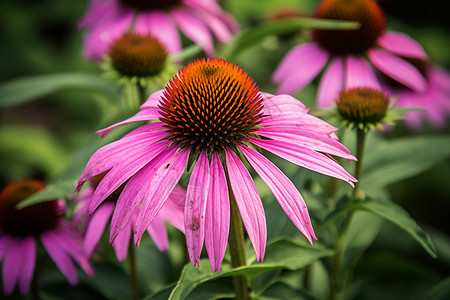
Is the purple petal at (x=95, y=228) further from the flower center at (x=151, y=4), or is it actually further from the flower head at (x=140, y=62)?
the flower center at (x=151, y=4)

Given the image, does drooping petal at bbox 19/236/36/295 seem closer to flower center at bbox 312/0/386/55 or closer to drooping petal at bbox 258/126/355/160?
drooping petal at bbox 258/126/355/160

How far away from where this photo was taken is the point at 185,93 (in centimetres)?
99

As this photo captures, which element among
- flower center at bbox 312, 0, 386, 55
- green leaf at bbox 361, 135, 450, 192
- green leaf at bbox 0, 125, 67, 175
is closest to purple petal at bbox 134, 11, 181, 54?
flower center at bbox 312, 0, 386, 55

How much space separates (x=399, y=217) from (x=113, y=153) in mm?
588

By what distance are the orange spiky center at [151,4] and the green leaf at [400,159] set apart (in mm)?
931

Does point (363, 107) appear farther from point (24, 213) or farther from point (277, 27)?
point (24, 213)

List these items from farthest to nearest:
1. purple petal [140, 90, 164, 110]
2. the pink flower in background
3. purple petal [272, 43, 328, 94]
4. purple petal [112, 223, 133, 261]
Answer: the pink flower in background
purple petal [272, 43, 328, 94]
purple petal [112, 223, 133, 261]
purple petal [140, 90, 164, 110]

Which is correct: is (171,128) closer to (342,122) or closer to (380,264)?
(342,122)

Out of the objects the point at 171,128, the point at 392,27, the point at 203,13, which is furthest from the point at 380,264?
the point at 392,27

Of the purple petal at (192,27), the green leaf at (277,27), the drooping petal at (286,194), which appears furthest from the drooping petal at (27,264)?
the purple petal at (192,27)

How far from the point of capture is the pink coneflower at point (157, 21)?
1.78m

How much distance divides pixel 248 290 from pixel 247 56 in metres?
1.86

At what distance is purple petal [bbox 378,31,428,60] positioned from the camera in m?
1.57

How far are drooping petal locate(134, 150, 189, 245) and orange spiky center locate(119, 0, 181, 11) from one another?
110 centimetres
